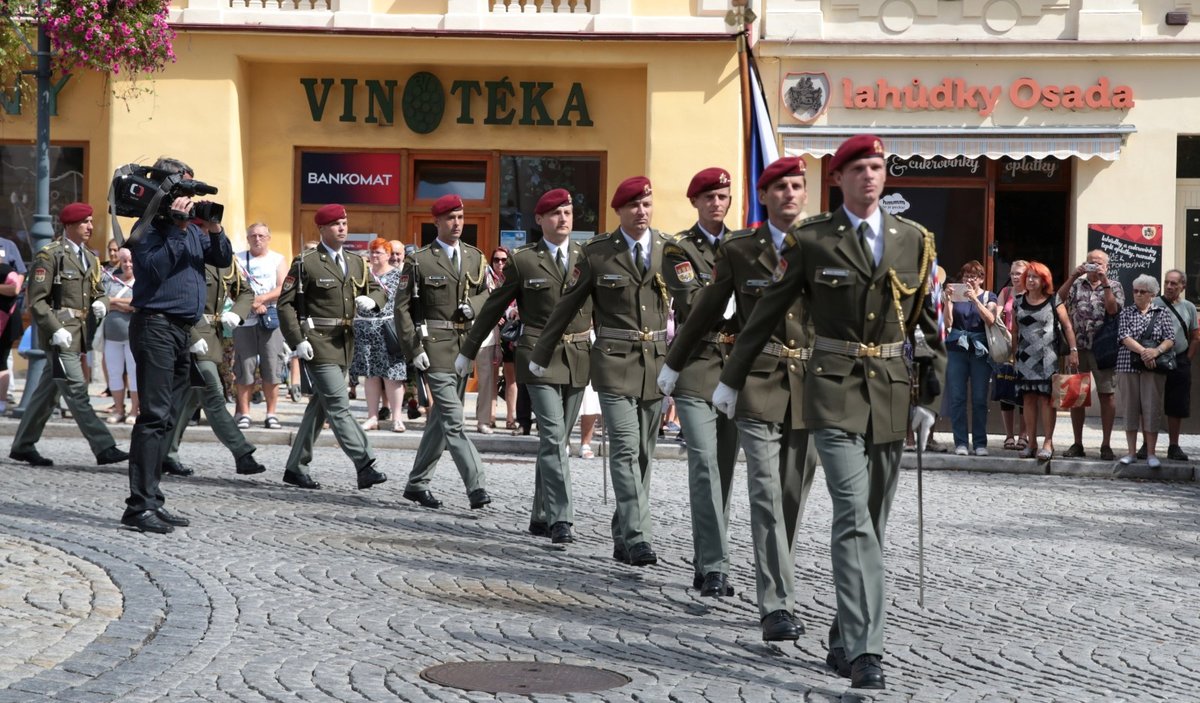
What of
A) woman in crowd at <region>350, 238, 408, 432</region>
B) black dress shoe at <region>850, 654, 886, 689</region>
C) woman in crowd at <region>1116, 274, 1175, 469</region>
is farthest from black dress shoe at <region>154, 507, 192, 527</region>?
woman in crowd at <region>1116, 274, 1175, 469</region>

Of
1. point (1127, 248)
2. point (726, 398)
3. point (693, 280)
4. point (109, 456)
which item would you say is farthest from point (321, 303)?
point (1127, 248)

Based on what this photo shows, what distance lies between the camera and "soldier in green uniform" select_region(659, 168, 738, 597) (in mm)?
8281

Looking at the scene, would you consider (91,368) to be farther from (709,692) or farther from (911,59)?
(709,692)

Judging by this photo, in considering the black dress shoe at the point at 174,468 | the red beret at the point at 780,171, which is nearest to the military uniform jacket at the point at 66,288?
the black dress shoe at the point at 174,468

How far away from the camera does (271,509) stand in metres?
11.4

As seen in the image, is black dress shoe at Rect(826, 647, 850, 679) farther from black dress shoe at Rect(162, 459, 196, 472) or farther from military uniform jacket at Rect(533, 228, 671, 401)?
black dress shoe at Rect(162, 459, 196, 472)

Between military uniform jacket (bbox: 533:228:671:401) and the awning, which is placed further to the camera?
the awning

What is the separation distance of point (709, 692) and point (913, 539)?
4.76 metres

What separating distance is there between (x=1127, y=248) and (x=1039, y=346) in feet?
23.4

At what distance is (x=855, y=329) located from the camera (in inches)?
262

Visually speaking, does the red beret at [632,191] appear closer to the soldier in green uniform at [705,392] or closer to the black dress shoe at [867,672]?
A: the soldier in green uniform at [705,392]

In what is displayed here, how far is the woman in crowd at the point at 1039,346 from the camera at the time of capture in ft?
53.2

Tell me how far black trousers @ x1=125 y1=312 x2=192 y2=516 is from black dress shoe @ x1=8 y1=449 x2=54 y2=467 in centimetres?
379

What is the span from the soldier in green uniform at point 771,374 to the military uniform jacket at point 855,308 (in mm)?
814
